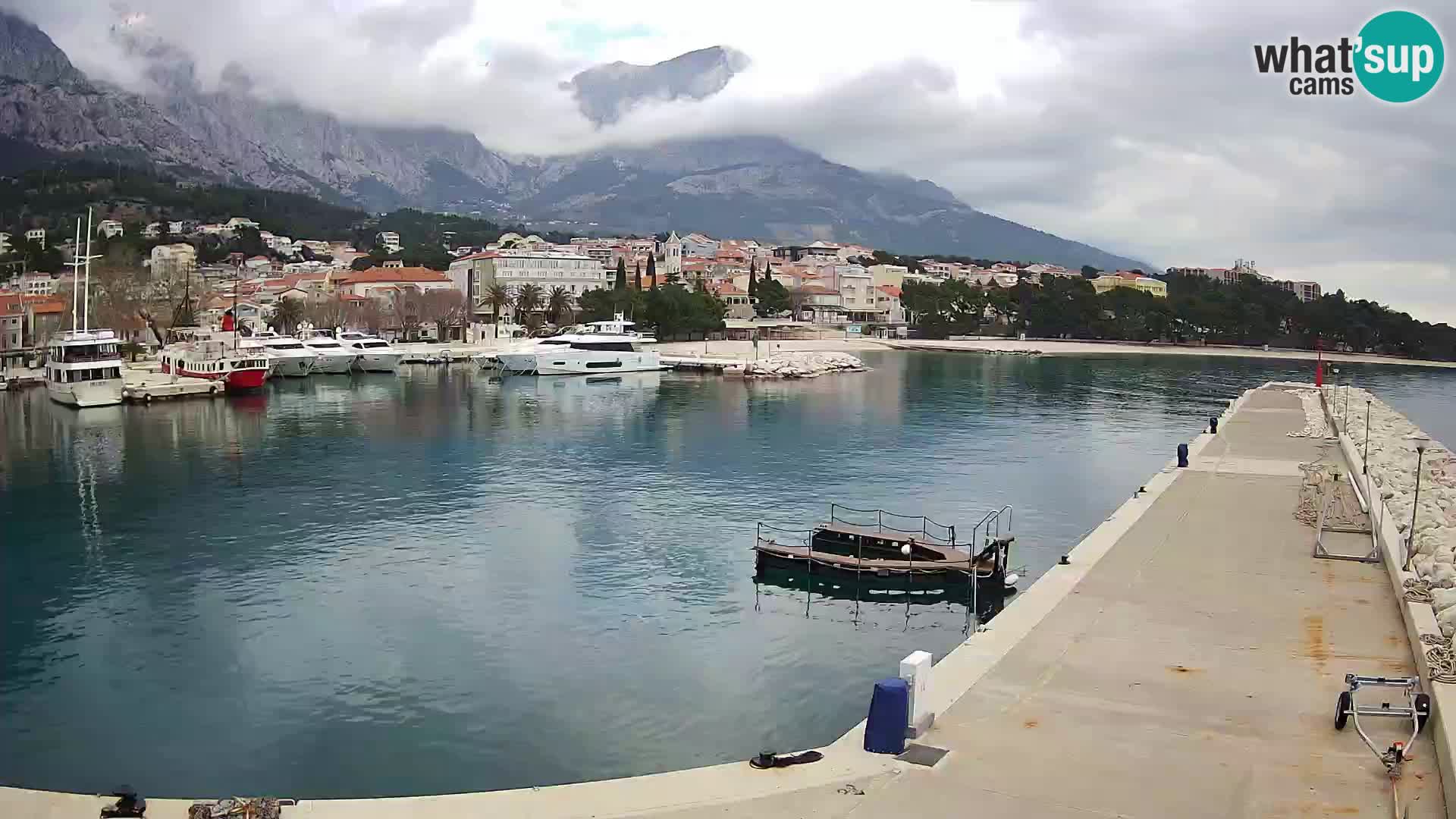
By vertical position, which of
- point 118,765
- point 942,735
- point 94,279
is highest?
point 94,279

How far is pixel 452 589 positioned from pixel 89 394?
121ft

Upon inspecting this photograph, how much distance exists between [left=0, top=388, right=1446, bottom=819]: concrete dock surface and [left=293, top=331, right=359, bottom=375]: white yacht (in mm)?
59958

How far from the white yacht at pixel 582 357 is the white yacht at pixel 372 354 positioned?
6.70 meters

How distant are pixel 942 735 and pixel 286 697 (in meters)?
8.13

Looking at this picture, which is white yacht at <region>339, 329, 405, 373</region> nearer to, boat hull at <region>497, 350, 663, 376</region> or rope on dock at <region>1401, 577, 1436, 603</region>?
boat hull at <region>497, 350, 663, 376</region>

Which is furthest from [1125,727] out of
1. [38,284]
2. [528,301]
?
[38,284]

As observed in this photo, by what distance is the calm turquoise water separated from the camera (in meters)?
12.1

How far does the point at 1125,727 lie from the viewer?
9562 millimetres

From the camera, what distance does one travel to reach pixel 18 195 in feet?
553

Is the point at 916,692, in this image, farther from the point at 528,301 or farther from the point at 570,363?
the point at 528,301

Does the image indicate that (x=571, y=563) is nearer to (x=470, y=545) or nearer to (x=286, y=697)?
(x=470, y=545)

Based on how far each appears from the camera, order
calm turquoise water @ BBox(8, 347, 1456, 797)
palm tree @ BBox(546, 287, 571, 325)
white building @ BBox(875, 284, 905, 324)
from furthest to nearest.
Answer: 1. white building @ BBox(875, 284, 905, 324)
2. palm tree @ BBox(546, 287, 571, 325)
3. calm turquoise water @ BBox(8, 347, 1456, 797)

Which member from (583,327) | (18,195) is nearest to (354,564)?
(583,327)

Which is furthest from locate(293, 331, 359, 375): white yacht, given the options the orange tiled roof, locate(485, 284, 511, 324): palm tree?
the orange tiled roof
